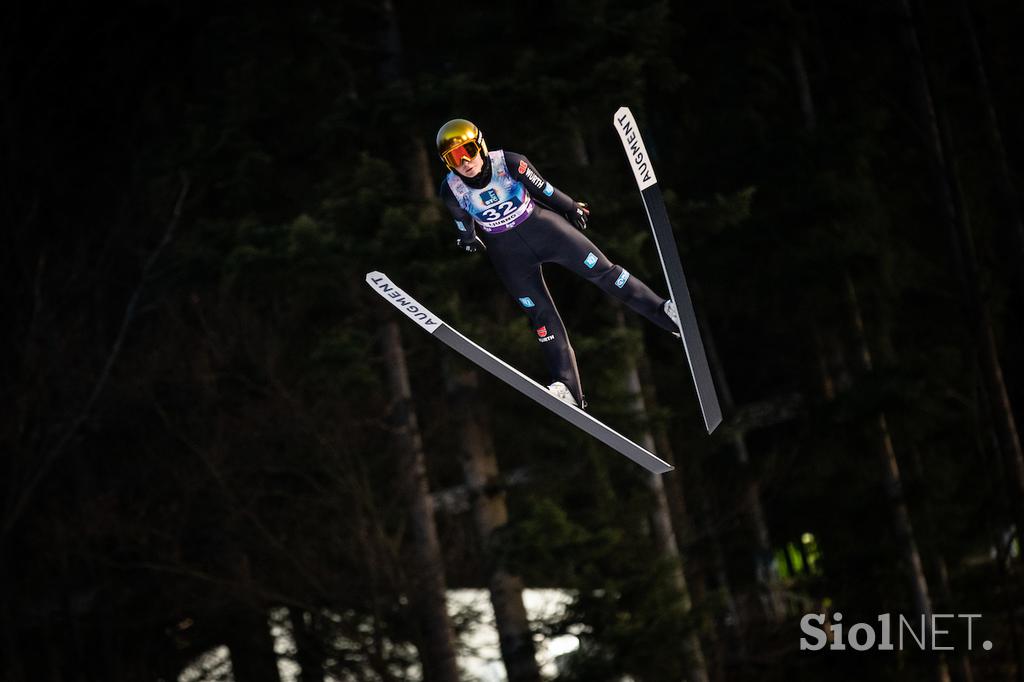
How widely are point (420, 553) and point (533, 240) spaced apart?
27.1ft

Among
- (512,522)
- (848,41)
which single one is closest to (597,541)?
(512,522)

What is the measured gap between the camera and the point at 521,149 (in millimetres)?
11453

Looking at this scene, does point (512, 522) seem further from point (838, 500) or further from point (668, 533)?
point (838, 500)

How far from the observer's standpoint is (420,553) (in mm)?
14000

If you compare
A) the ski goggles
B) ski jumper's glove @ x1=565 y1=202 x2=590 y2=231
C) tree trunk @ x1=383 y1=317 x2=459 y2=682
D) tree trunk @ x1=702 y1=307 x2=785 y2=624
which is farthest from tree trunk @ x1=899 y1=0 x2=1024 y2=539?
the ski goggles

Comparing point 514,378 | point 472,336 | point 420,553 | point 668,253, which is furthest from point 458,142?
point 420,553

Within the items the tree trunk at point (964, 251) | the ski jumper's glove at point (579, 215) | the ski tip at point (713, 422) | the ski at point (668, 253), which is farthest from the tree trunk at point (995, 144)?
the ski jumper's glove at point (579, 215)

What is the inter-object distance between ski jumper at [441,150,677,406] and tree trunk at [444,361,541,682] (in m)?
6.50

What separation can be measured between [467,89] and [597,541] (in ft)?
15.2

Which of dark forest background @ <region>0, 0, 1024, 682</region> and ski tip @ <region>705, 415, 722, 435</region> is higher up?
dark forest background @ <region>0, 0, 1024, 682</region>

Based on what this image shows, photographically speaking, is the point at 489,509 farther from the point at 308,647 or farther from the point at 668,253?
the point at 668,253

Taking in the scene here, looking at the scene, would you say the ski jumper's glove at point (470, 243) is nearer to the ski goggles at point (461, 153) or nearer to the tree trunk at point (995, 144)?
the ski goggles at point (461, 153)

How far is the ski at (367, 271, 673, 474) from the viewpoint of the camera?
6543 millimetres

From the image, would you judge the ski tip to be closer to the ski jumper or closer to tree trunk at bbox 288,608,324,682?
the ski jumper
